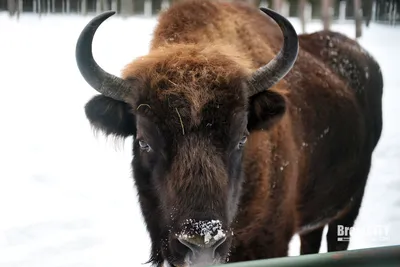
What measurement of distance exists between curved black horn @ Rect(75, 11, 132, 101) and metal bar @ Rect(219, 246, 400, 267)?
182 centimetres

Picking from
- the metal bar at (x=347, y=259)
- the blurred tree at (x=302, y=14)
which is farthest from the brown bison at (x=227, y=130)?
the blurred tree at (x=302, y=14)

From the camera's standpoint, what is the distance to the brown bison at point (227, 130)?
8.02ft

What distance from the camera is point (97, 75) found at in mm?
2805

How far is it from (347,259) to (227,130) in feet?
4.82

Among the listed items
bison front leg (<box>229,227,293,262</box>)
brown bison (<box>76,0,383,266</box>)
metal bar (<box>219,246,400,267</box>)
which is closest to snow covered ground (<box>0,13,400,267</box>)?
brown bison (<box>76,0,383,266</box>)

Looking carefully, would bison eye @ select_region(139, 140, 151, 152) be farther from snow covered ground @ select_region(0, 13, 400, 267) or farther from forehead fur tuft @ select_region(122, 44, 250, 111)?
snow covered ground @ select_region(0, 13, 400, 267)

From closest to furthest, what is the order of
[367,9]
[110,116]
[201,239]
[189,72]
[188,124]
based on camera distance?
[201,239] → [188,124] → [189,72] → [110,116] → [367,9]

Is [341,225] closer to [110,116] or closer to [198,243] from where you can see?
[110,116]

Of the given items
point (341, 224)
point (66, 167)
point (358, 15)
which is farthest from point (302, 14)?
point (341, 224)

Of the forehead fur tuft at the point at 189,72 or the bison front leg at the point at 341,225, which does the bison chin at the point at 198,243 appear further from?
the bison front leg at the point at 341,225

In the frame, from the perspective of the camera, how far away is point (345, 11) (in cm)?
1315

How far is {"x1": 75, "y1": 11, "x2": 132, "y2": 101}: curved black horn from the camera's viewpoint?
9.04ft

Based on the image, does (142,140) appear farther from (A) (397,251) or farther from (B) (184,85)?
(A) (397,251)

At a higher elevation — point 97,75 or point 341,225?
point 97,75
